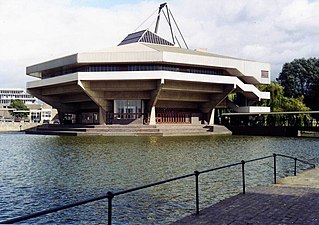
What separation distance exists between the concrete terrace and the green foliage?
55.1 metres

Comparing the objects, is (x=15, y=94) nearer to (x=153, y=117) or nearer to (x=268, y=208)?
(x=153, y=117)

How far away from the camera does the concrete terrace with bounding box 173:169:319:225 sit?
7309 millimetres

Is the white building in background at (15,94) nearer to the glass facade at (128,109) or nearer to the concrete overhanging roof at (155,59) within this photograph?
the concrete overhanging roof at (155,59)

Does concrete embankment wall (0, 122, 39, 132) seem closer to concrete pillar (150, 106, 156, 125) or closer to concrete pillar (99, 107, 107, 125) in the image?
concrete pillar (99, 107, 107, 125)

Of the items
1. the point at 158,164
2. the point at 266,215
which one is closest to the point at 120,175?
the point at 158,164

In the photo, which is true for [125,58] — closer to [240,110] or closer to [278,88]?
[240,110]

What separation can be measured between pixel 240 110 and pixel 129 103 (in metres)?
18.0

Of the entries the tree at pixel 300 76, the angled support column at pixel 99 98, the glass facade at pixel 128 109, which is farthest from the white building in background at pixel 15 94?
the glass facade at pixel 128 109

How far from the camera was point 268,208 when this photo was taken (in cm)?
826

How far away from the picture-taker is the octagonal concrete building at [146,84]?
52.8 meters

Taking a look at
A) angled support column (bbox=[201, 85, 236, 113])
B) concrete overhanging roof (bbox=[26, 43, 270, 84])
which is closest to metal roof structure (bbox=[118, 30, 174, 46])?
concrete overhanging roof (bbox=[26, 43, 270, 84])

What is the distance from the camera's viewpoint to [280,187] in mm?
10891

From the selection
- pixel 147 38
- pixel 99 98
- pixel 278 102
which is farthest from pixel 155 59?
pixel 278 102

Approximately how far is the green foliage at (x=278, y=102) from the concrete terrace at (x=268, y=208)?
181 feet
